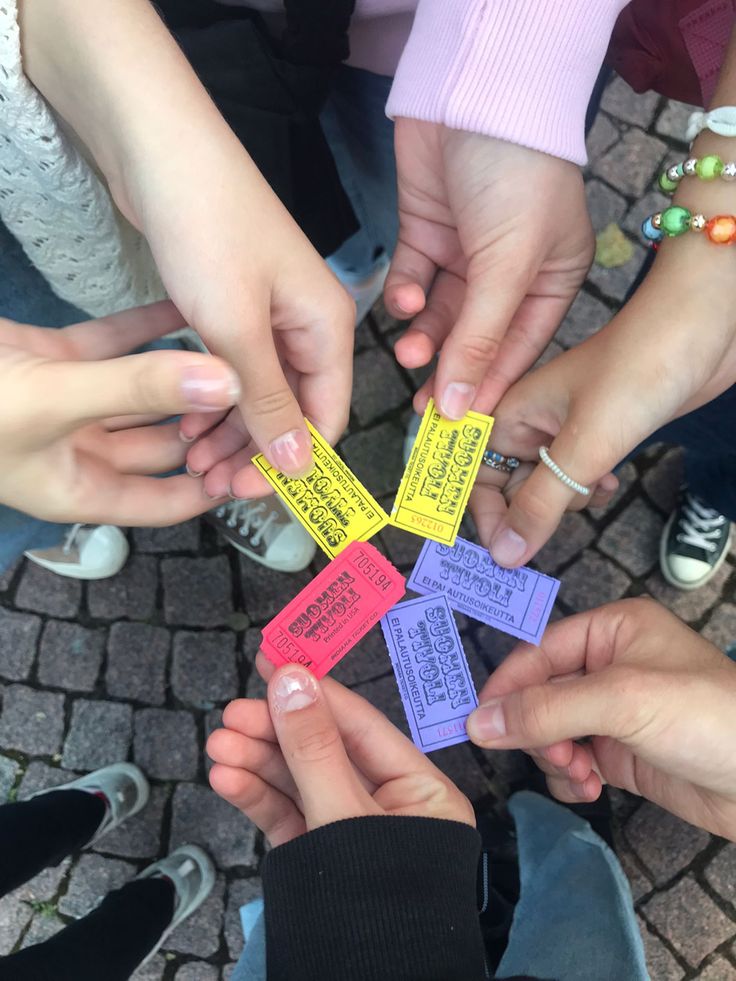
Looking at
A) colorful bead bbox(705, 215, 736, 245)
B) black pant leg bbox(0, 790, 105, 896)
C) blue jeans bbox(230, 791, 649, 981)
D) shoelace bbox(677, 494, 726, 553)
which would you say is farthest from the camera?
shoelace bbox(677, 494, 726, 553)

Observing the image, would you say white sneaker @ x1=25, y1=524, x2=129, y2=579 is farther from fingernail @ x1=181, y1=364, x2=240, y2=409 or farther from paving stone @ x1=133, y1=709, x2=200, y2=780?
fingernail @ x1=181, y1=364, x2=240, y2=409

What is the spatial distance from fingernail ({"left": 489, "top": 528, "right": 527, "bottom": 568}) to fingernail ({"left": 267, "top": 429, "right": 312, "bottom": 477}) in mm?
546

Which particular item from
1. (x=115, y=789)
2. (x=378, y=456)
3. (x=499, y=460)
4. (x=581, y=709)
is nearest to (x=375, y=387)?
(x=378, y=456)

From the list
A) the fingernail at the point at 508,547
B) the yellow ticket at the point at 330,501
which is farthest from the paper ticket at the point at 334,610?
the fingernail at the point at 508,547

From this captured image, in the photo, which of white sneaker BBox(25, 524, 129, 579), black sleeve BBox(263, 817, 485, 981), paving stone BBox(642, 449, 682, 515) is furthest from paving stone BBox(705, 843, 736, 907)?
white sneaker BBox(25, 524, 129, 579)

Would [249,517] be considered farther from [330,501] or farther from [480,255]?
[480,255]

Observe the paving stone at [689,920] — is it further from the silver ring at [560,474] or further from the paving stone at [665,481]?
the silver ring at [560,474]

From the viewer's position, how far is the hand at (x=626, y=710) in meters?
1.41

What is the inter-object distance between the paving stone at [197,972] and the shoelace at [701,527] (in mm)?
2225

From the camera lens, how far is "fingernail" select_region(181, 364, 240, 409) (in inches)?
46.9

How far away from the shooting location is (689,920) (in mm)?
2303

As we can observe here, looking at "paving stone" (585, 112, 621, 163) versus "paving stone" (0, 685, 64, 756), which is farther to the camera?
"paving stone" (585, 112, 621, 163)

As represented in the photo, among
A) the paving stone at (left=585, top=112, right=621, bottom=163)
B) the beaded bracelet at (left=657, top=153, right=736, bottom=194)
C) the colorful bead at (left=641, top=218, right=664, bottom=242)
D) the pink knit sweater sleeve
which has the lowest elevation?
the paving stone at (left=585, top=112, right=621, bottom=163)

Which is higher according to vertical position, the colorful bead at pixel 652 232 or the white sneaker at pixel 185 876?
the colorful bead at pixel 652 232
